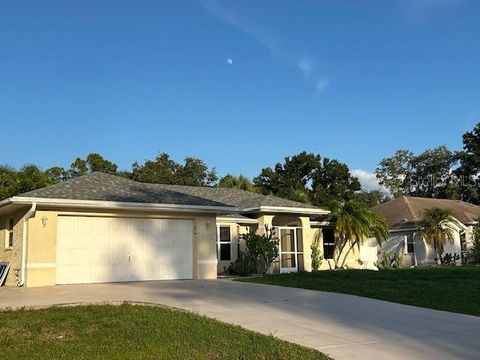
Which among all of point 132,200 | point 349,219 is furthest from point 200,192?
point 132,200

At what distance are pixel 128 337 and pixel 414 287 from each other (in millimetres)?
10232

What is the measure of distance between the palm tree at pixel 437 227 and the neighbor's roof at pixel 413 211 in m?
2.29

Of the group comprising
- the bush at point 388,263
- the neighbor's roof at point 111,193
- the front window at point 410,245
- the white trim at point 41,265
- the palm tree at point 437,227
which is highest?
the neighbor's roof at point 111,193

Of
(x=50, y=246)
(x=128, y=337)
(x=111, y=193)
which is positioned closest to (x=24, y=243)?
(x=50, y=246)

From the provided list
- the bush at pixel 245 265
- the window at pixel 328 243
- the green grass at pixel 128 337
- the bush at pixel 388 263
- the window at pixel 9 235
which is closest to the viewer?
the green grass at pixel 128 337

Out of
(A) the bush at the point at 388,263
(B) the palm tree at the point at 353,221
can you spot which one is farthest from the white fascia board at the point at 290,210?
(A) the bush at the point at 388,263

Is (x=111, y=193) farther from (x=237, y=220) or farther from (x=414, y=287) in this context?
(x=414, y=287)

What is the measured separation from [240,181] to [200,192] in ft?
34.7

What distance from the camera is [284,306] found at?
12.0 metres

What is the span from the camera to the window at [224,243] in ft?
78.0

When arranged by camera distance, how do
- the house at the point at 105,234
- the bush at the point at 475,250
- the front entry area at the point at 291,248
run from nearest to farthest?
the house at the point at 105,234 < the front entry area at the point at 291,248 < the bush at the point at 475,250

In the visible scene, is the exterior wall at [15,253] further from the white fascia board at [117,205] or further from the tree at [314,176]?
the tree at [314,176]

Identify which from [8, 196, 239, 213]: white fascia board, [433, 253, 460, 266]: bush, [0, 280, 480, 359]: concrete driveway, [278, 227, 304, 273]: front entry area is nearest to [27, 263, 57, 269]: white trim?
[0, 280, 480, 359]: concrete driveway

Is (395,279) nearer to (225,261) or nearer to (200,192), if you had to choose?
(225,261)
